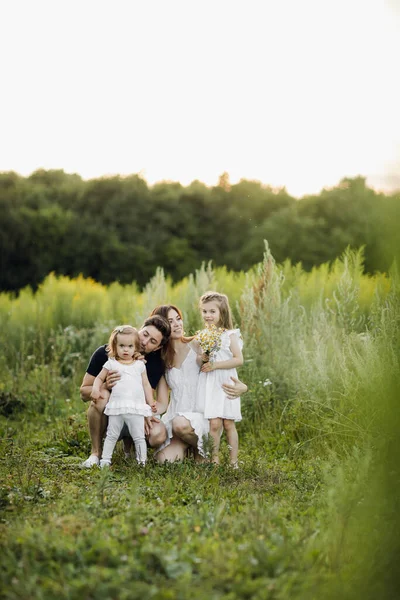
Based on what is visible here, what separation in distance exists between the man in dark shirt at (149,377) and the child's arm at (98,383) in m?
0.04

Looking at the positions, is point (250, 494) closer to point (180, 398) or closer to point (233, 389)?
point (233, 389)

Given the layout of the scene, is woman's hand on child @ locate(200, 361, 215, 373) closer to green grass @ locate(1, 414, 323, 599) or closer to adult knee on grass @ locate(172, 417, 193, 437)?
adult knee on grass @ locate(172, 417, 193, 437)

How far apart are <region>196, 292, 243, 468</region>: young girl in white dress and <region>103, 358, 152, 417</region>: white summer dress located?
18.8 inches

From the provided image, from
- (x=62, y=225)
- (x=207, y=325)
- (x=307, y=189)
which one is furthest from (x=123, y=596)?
(x=307, y=189)

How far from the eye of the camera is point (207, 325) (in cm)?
558

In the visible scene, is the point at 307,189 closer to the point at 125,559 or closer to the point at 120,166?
the point at 120,166

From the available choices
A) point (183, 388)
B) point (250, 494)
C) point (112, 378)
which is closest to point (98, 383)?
point (112, 378)

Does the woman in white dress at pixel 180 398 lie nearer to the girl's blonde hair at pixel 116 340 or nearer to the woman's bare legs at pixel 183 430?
the woman's bare legs at pixel 183 430

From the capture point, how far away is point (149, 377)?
18.7ft

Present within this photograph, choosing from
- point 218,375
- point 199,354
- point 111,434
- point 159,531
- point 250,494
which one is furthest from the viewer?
point 199,354

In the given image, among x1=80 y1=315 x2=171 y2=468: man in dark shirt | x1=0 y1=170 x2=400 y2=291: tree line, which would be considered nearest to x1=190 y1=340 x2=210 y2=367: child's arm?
x1=80 y1=315 x2=171 y2=468: man in dark shirt

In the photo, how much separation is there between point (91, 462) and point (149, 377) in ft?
→ 2.64

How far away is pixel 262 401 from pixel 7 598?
14.5 ft

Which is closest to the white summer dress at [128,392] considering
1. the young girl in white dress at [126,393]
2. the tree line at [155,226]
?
the young girl in white dress at [126,393]
